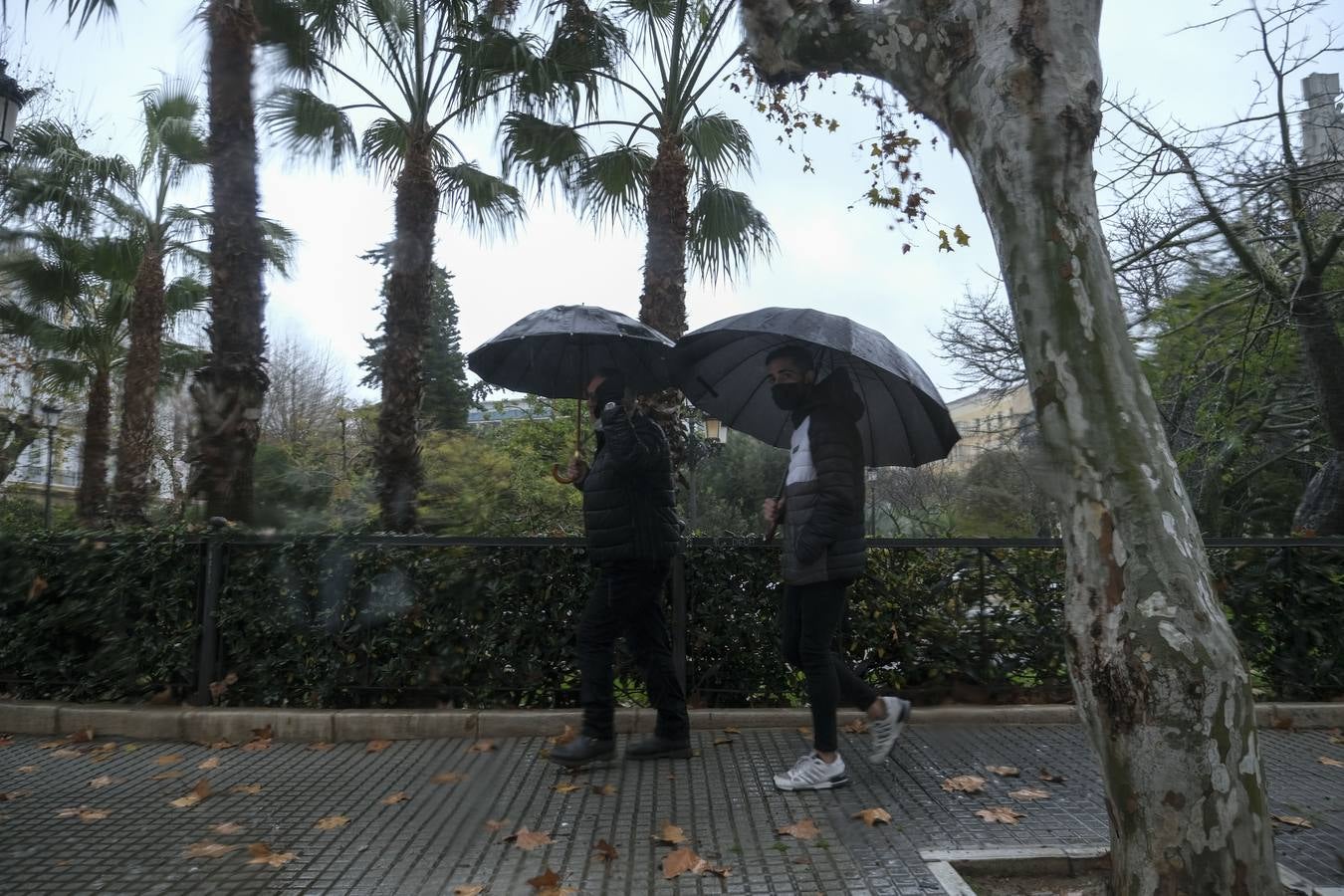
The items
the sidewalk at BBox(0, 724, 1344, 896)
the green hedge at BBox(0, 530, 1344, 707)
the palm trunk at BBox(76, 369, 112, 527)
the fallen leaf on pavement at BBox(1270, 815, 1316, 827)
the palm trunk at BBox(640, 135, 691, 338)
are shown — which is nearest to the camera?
the sidewalk at BBox(0, 724, 1344, 896)

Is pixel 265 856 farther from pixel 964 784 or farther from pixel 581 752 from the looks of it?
pixel 964 784

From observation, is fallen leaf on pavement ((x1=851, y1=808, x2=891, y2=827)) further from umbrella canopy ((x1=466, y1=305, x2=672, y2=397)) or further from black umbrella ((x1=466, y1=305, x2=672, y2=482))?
umbrella canopy ((x1=466, y1=305, x2=672, y2=397))

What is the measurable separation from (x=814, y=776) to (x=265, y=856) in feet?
7.46

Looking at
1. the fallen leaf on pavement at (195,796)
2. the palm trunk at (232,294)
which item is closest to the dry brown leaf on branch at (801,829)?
the fallen leaf on pavement at (195,796)

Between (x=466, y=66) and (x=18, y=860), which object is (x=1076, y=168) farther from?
(x=466, y=66)

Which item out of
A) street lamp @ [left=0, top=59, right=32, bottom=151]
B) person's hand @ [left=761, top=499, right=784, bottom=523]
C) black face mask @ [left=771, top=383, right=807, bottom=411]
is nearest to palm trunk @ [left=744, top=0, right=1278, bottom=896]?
black face mask @ [left=771, top=383, right=807, bottom=411]

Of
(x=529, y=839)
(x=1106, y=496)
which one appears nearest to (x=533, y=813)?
(x=529, y=839)

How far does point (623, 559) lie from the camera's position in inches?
180

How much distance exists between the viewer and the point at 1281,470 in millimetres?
19500

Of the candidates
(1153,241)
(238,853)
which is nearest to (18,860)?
(238,853)

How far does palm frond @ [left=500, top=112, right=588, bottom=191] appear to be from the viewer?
1012 centimetres

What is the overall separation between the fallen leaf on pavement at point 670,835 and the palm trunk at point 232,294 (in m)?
4.84

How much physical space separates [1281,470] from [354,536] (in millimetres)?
19883

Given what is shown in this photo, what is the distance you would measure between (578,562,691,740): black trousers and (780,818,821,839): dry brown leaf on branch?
105 cm
